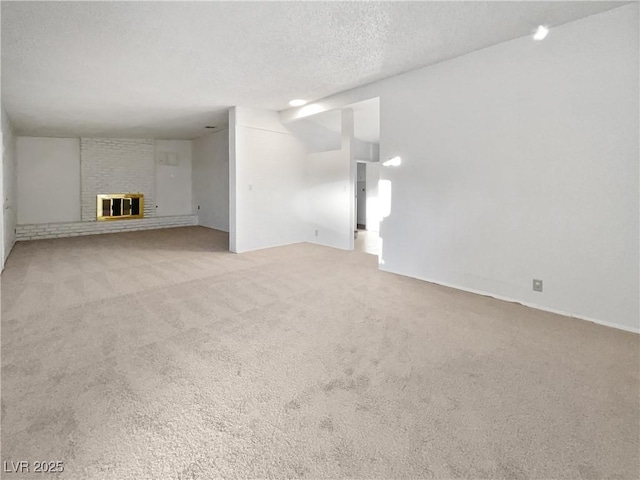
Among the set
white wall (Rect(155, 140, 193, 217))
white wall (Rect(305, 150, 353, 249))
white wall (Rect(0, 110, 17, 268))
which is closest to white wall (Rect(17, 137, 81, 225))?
white wall (Rect(155, 140, 193, 217))

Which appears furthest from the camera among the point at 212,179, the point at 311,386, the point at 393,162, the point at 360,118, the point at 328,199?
the point at 212,179

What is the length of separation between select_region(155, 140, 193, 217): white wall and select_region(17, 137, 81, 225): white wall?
2004 mm

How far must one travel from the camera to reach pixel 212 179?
9.50 metres

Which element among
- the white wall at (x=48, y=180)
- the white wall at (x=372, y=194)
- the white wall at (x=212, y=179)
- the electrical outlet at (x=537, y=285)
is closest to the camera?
the electrical outlet at (x=537, y=285)

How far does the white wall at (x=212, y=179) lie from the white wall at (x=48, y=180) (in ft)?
9.95

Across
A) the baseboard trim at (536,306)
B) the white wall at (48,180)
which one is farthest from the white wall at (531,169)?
the white wall at (48,180)

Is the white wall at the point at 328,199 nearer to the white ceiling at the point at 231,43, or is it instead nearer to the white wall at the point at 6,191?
the white ceiling at the point at 231,43

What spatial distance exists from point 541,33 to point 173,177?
31.9 feet

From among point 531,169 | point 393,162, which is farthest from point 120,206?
point 531,169

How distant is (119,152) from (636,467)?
36.3ft

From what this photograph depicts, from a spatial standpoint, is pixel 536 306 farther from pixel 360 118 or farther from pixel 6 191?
pixel 6 191

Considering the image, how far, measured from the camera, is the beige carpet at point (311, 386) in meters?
1.49

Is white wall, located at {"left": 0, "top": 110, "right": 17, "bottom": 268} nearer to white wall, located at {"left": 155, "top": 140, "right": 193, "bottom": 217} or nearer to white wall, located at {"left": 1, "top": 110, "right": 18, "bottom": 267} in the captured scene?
white wall, located at {"left": 1, "top": 110, "right": 18, "bottom": 267}

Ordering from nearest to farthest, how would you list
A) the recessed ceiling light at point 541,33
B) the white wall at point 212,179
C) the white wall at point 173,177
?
the recessed ceiling light at point 541,33
the white wall at point 212,179
the white wall at point 173,177
